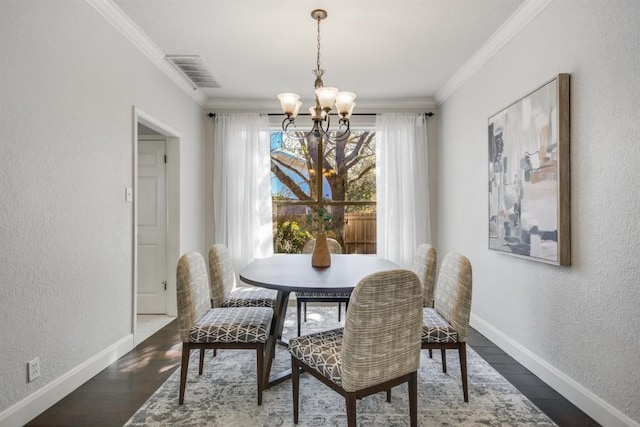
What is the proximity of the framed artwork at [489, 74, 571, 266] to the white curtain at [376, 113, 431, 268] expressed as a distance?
57.3 inches

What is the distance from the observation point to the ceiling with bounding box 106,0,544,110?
8.43ft

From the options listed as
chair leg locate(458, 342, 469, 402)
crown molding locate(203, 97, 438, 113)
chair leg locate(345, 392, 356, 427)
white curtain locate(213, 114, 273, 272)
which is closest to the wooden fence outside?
white curtain locate(213, 114, 273, 272)

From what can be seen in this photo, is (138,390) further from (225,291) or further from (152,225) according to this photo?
(152,225)

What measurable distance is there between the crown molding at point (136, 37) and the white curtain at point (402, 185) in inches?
92.1

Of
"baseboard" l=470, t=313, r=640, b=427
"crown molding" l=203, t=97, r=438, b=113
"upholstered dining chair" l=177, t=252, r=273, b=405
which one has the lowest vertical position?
"baseboard" l=470, t=313, r=640, b=427

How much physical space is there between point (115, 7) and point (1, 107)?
1218mm

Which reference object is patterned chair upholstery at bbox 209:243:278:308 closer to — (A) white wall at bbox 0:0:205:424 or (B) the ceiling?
(A) white wall at bbox 0:0:205:424

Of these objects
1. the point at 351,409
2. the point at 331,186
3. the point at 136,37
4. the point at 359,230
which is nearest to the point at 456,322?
the point at 351,409

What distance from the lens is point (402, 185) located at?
4.57m

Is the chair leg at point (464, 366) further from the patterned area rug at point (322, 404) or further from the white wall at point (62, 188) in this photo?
the white wall at point (62, 188)

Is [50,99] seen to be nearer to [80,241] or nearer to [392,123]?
[80,241]

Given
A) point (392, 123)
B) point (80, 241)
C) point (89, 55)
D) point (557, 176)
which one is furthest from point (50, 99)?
point (392, 123)

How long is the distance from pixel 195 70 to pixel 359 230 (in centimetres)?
266

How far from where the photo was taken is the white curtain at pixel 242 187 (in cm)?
457
